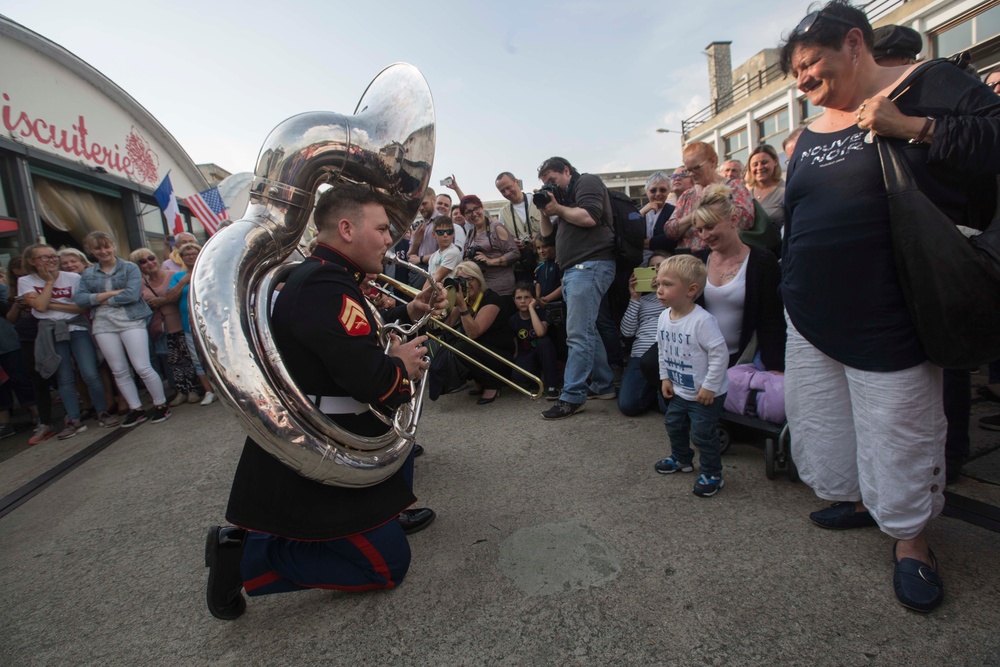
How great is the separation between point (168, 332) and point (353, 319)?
458 cm

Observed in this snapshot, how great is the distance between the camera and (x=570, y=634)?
1.60 m

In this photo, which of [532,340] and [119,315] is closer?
[532,340]

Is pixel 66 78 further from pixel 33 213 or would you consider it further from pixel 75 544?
pixel 75 544

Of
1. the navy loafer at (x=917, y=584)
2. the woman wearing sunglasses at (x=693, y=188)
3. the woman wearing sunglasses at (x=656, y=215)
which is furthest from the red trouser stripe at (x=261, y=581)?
the woman wearing sunglasses at (x=656, y=215)

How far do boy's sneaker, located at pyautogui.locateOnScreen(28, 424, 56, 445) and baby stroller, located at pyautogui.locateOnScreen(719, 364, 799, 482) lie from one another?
18.2 ft

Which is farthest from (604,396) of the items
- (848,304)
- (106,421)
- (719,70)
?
(719,70)

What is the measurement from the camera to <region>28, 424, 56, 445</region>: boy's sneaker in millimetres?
4464

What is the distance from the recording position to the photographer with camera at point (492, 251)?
187 inches

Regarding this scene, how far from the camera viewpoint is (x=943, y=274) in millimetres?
1433

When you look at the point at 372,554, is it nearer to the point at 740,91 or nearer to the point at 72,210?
the point at 72,210

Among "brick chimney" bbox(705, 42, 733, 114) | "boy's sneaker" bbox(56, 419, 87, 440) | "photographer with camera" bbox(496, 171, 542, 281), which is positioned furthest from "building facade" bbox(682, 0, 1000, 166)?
"boy's sneaker" bbox(56, 419, 87, 440)

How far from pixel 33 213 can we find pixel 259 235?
312 inches

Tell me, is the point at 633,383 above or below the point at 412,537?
above

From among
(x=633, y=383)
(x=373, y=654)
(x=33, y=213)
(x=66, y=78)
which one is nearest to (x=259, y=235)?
(x=373, y=654)
